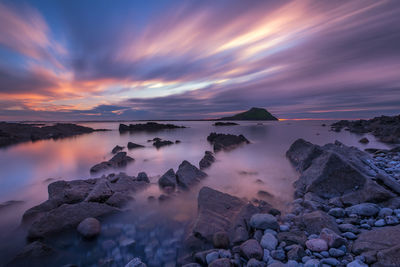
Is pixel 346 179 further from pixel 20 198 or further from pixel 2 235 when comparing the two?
pixel 20 198

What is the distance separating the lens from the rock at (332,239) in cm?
290

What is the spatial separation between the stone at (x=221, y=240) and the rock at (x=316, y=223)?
64.8 inches

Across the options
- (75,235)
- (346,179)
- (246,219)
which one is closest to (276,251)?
(246,219)

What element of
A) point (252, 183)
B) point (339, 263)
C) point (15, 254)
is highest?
point (339, 263)

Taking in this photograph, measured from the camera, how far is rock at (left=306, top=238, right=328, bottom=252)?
290cm

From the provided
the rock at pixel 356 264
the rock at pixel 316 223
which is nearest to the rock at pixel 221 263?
the rock at pixel 356 264

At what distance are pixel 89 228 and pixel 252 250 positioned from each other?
3.55 metres

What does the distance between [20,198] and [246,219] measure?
8010mm

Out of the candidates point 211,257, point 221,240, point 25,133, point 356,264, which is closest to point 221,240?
point 221,240

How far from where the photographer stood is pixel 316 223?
11.6 feet

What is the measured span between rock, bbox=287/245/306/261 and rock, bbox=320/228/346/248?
1.60 ft

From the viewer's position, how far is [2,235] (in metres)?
4.14

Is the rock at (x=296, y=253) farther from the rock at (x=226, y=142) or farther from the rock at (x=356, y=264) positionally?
the rock at (x=226, y=142)

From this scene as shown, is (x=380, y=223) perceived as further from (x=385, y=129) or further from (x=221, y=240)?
(x=385, y=129)
